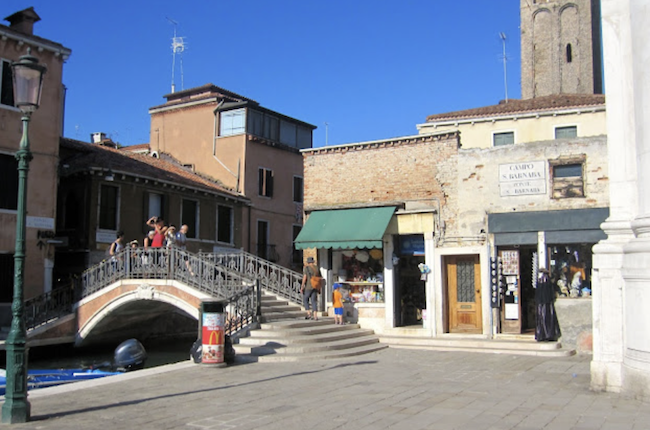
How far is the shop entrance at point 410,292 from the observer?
54.7ft

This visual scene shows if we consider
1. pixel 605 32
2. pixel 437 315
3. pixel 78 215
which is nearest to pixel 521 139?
pixel 437 315

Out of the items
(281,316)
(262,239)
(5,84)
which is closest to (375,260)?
(281,316)

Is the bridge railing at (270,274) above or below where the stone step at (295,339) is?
above

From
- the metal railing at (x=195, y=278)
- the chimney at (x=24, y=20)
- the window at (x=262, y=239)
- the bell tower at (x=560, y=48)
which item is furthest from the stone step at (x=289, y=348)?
the bell tower at (x=560, y=48)

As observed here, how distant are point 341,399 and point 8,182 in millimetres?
15796

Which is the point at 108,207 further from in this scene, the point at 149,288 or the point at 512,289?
the point at 512,289

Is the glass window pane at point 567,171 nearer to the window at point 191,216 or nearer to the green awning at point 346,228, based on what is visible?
the green awning at point 346,228

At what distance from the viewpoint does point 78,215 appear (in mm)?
22625

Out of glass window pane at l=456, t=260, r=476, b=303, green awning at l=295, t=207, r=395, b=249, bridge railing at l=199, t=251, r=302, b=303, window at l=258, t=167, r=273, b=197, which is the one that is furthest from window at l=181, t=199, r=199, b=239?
glass window pane at l=456, t=260, r=476, b=303

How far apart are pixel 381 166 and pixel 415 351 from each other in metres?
5.39

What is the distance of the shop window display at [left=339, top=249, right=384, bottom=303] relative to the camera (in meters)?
16.7

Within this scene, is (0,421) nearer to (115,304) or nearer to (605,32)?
(605,32)

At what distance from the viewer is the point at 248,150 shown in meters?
29.3

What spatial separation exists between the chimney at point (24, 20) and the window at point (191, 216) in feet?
28.9
